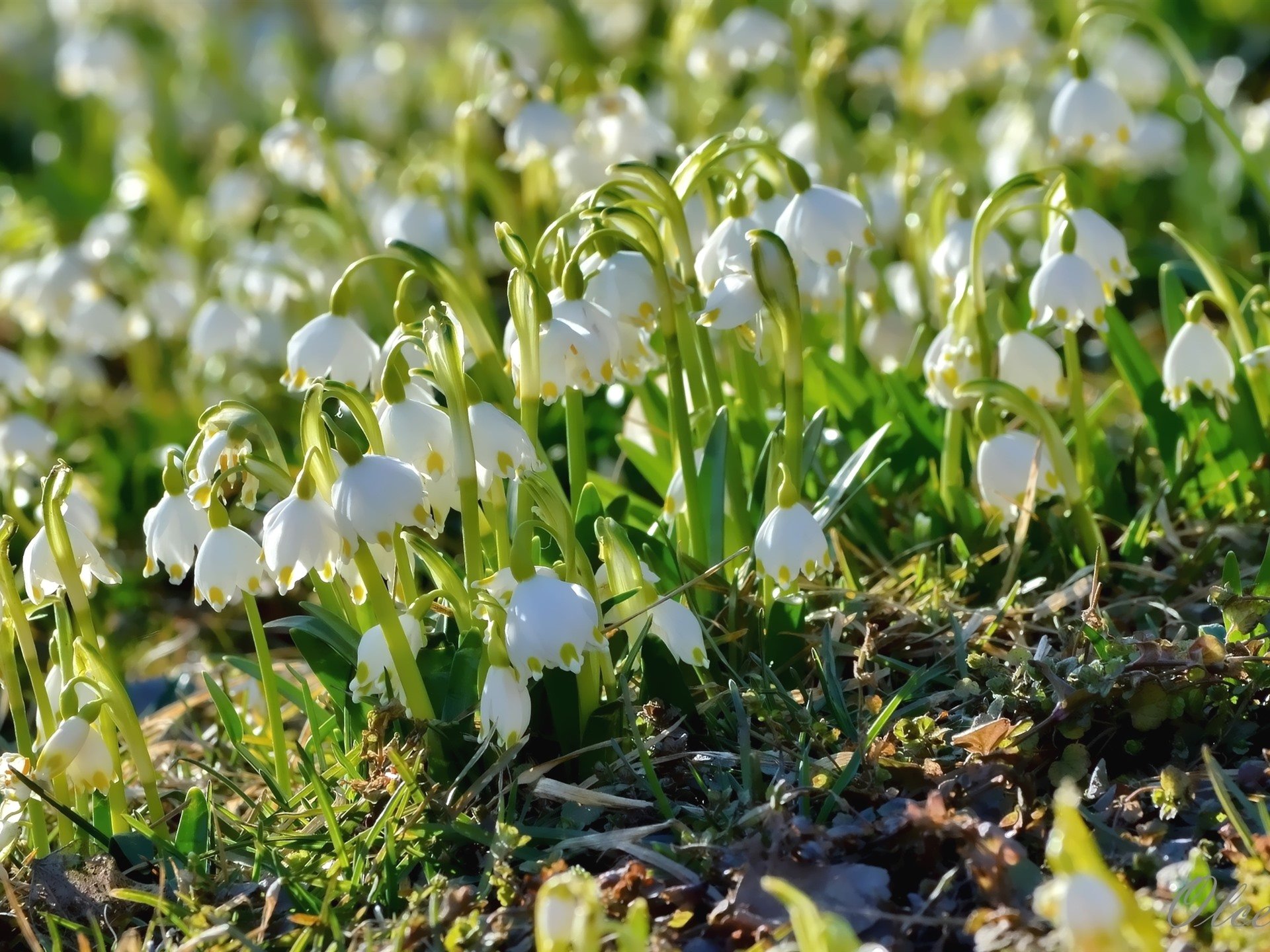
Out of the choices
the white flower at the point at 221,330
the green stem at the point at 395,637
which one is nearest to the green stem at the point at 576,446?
the green stem at the point at 395,637

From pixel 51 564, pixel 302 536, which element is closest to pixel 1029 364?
pixel 302 536

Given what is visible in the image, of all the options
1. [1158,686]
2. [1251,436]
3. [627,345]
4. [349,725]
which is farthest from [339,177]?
[1158,686]

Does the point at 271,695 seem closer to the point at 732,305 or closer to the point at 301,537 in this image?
the point at 301,537

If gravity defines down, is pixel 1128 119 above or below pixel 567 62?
below

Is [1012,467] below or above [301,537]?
below

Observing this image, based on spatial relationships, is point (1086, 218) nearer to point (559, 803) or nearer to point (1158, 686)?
point (1158, 686)

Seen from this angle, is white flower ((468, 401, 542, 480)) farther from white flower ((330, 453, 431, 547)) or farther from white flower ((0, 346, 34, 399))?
white flower ((0, 346, 34, 399))
